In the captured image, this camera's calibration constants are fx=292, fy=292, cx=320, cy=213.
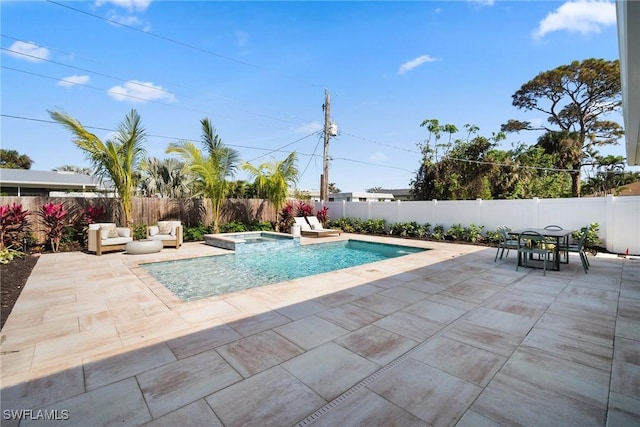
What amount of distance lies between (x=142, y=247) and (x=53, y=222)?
289cm

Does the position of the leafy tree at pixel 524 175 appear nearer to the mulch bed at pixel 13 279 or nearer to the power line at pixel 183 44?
the power line at pixel 183 44

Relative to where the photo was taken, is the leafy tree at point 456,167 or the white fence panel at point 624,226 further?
the leafy tree at point 456,167

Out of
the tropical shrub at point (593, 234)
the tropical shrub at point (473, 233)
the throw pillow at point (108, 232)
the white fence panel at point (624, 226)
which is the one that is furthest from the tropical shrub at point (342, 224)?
the throw pillow at point (108, 232)

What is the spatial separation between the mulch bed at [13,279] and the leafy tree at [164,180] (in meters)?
7.98

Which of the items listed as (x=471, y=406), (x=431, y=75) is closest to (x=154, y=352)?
(x=471, y=406)

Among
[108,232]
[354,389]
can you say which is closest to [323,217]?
[108,232]

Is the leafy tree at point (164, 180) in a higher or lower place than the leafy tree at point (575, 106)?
lower

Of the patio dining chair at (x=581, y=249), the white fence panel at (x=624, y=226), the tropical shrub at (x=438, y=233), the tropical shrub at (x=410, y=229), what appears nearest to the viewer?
the patio dining chair at (x=581, y=249)

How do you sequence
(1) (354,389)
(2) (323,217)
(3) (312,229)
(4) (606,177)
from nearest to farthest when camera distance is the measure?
(1) (354,389)
(3) (312,229)
(2) (323,217)
(4) (606,177)

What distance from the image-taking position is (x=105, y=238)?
846 centimetres

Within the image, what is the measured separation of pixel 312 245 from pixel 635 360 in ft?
30.1

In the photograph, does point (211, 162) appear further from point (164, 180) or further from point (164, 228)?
point (164, 180)

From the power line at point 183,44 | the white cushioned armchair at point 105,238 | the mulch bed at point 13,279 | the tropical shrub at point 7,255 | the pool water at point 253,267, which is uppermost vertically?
the power line at point 183,44

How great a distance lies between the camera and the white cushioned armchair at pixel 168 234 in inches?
376
